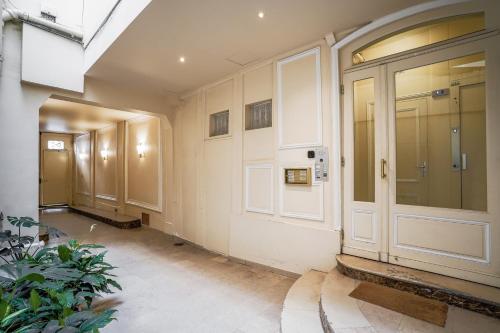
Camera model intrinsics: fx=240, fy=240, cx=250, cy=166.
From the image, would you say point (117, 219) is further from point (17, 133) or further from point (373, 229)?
point (373, 229)

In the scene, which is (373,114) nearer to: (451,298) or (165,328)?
(451,298)

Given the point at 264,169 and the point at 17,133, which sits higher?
the point at 17,133

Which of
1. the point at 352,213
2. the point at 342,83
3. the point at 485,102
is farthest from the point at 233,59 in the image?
the point at 485,102

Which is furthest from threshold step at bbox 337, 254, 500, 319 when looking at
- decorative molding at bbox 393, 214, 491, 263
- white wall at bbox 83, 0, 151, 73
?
white wall at bbox 83, 0, 151, 73

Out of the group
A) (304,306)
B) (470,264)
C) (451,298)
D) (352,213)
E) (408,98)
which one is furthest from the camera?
(352,213)

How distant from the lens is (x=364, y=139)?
2.92 m

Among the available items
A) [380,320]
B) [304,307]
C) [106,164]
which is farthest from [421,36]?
[106,164]

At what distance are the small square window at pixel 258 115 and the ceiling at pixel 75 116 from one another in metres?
4.04

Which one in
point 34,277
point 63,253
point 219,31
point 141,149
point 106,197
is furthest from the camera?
point 106,197

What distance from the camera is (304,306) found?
92.7 inches

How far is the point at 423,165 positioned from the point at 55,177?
41.0 ft

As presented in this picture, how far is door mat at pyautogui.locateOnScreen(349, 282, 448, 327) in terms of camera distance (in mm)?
1920

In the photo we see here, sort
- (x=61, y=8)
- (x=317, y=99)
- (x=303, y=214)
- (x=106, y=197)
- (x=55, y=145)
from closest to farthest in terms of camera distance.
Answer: (x=317, y=99), (x=303, y=214), (x=61, y=8), (x=106, y=197), (x=55, y=145)

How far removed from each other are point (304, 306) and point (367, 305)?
1.90ft
